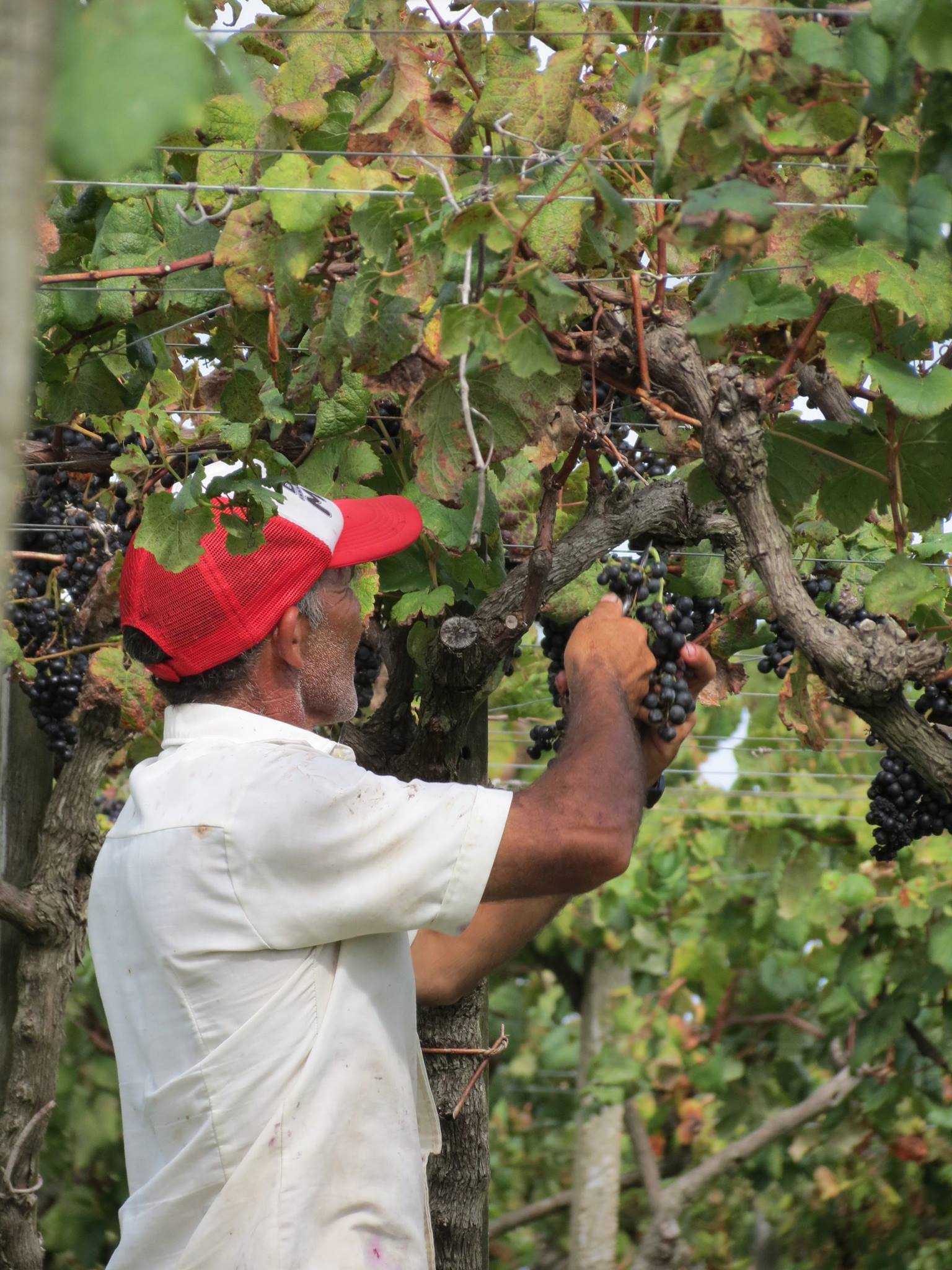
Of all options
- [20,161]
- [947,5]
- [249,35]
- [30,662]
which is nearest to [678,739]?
[947,5]

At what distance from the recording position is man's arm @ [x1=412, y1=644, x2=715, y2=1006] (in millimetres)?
2531

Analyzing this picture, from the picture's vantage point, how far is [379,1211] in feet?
7.12

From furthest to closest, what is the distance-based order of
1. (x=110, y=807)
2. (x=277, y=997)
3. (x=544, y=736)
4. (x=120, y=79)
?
(x=110, y=807), (x=544, y=736), (x=277, y=997), (x=120, y=79)

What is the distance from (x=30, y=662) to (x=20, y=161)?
3.56 metres

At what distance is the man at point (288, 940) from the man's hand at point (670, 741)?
0.52 ft

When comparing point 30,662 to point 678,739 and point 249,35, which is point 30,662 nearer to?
point 249,35

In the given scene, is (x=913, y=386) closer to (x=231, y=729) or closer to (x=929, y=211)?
(x=929, y=211)

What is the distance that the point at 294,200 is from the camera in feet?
7.33

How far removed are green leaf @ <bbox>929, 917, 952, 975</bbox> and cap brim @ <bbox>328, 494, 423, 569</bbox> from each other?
15.8 ft

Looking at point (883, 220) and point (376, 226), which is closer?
point (883, 220)

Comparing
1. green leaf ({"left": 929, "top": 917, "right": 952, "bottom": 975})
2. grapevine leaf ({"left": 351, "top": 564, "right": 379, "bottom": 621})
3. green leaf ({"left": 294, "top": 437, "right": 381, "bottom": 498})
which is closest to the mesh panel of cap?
grapevine leaf ({"left": 351, "top": 564, "right": 379, "bottom": 621})

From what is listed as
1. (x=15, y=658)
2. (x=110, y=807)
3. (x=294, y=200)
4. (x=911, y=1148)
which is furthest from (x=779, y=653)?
(x=911, y=1148)

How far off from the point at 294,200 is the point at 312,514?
20.5 inches

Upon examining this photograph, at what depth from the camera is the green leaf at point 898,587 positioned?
2.45 metres
